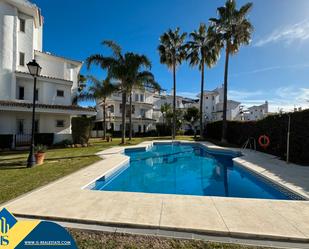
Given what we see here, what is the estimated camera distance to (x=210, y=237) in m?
3.30

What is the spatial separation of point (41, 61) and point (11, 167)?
15.3m

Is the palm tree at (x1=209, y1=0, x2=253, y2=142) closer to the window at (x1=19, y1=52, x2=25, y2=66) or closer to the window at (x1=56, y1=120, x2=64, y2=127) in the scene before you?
the window at (x1=56, y1=120, x2=64, y2=127)

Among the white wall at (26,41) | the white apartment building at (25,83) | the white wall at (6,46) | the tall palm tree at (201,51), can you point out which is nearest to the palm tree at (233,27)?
the tall palm tree at (201,51)

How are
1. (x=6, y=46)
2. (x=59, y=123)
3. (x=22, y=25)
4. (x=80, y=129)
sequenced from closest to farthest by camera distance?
(x=6, y=46) < (x=22, y=25) < (x=80, y=129) < (x=59, y=123)

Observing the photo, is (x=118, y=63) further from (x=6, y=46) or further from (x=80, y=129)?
(x=6, y=46)

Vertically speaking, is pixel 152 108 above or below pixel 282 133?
above

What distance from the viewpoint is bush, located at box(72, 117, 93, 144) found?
1780 cm

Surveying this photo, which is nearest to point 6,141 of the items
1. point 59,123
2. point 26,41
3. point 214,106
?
point 59,123

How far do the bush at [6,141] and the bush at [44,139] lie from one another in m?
1.83

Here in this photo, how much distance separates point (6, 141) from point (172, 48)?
73.9 feet

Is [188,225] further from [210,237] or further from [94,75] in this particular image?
[94,75]

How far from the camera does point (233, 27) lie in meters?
19.7

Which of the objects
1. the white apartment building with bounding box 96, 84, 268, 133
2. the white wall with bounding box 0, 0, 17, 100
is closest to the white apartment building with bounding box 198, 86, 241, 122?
the white apartment building with bounding box 96, 84, 268, 133

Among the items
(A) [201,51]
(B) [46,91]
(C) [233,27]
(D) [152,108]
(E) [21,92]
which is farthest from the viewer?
(D) [152,108]
